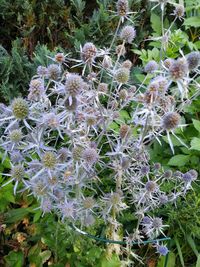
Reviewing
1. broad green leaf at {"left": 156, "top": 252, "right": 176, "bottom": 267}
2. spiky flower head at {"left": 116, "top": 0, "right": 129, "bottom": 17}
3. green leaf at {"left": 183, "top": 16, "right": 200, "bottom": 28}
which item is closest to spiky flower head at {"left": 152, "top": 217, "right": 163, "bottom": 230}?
broad green leaf at {"left": 156, "top": 252, "right": 176, "bottom": 267}

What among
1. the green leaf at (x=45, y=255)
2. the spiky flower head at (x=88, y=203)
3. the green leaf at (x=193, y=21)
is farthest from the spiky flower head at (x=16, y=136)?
the green leaf at (x=193, y=21)

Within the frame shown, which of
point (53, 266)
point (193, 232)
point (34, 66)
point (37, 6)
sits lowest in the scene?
point (193, 232)

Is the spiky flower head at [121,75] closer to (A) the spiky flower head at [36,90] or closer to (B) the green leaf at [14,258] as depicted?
(A) the spiky flower head at [36,90]

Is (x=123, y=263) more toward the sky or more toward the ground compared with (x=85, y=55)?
more toward the ground

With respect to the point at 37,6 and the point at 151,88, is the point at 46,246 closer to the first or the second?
the point at 151,88

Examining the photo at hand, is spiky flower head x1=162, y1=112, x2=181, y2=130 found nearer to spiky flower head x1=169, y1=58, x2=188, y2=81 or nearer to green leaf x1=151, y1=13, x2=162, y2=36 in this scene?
spiky flower head x1=169, y1=58, x2=188, y2=81

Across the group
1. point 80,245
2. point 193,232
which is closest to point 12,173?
point 80,245

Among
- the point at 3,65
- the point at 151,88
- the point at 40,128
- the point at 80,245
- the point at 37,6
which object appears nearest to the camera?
the point at 151,88
